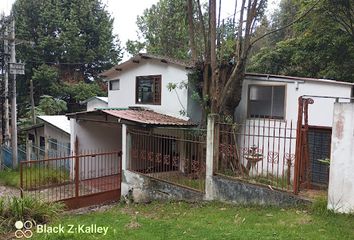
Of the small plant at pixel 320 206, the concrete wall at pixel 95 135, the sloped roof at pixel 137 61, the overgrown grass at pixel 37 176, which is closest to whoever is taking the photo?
the small plant at pixel 320 206

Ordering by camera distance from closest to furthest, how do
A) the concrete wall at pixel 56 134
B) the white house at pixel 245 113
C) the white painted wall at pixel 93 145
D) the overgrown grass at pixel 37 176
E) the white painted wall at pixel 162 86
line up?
1. the white house at pixel 245 113
2. the overgrown grass at pixel 37 176
3. the white painted wall at pixel 162 86
4. the white painted wall at pixel 93 145
5. the concrete wall at pixel 56 134

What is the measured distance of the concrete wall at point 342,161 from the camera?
6.74 metres

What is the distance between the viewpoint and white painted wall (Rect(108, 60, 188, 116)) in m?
13.2

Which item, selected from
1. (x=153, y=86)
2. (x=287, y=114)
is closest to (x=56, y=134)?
(x=153, y=86)

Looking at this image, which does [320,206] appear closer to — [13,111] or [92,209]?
[92,209]

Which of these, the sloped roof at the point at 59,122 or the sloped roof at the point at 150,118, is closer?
the sloped roof at the point at 150,118

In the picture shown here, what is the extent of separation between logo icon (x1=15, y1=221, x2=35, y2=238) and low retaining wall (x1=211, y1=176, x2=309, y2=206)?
448 cm

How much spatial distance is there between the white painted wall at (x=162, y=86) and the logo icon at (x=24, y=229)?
7.20 metres

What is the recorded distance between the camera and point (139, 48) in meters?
28.1

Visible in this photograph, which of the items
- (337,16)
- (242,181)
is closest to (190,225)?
(242,181)

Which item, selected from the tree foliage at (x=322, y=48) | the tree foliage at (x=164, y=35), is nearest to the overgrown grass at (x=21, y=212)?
the tree foliage at (x=322, y=48)

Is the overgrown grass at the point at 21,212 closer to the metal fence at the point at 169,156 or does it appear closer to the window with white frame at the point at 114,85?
the metal fence at the point at 169,156

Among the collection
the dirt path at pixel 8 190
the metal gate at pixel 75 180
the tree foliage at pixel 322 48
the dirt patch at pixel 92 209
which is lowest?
the dirt path at pixel 8 190

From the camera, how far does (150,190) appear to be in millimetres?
11164
